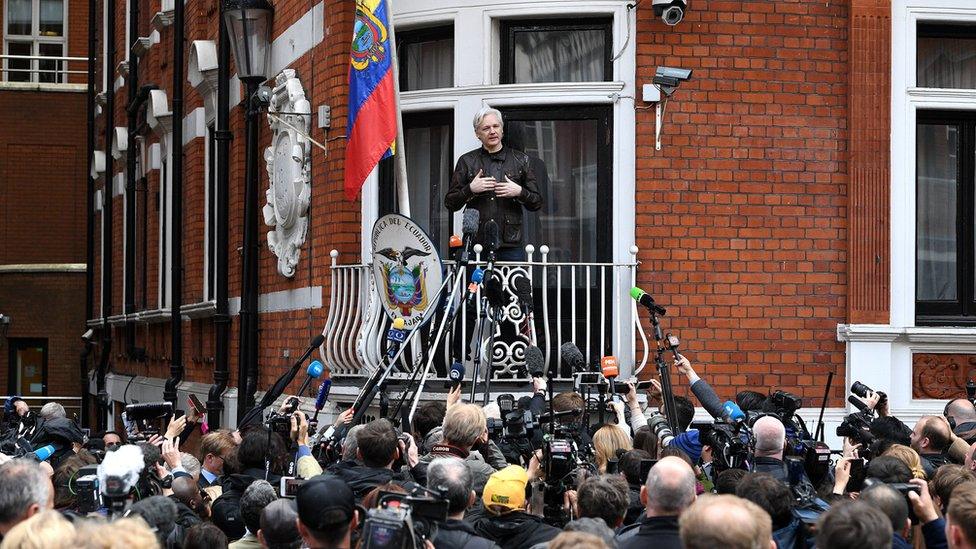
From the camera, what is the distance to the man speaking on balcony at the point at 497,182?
38.7 ft

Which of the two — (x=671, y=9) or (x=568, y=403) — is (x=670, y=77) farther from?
(x=568, y=403)

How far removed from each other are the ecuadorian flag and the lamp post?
9.40 feet

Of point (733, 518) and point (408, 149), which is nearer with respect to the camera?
point (733, 518)

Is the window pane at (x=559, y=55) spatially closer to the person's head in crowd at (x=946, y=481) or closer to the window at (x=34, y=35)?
the person's head in crowd at (x=946, y=481)

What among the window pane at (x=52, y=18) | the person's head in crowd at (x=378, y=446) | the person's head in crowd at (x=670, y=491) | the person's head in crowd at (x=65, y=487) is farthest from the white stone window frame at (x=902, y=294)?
the window pane at (x=52, y=18)

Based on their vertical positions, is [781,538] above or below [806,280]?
below

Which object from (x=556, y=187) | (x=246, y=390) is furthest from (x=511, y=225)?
(x=246, y=390)

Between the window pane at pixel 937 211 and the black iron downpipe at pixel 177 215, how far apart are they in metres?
10.2

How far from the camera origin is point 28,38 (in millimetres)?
35000

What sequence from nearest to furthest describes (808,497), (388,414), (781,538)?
(781,538)
(808,497)
(388,414)

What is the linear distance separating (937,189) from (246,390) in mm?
6986

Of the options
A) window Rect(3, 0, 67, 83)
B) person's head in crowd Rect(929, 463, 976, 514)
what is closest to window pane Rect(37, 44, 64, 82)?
window Rect(3, 0, 67, 83)

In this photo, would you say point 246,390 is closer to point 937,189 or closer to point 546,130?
point 546,130

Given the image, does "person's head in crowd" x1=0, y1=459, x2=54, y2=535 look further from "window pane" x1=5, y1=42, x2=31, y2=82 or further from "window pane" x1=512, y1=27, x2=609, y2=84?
"window pane" x1=5, y1=42, x2=31, y2=82
